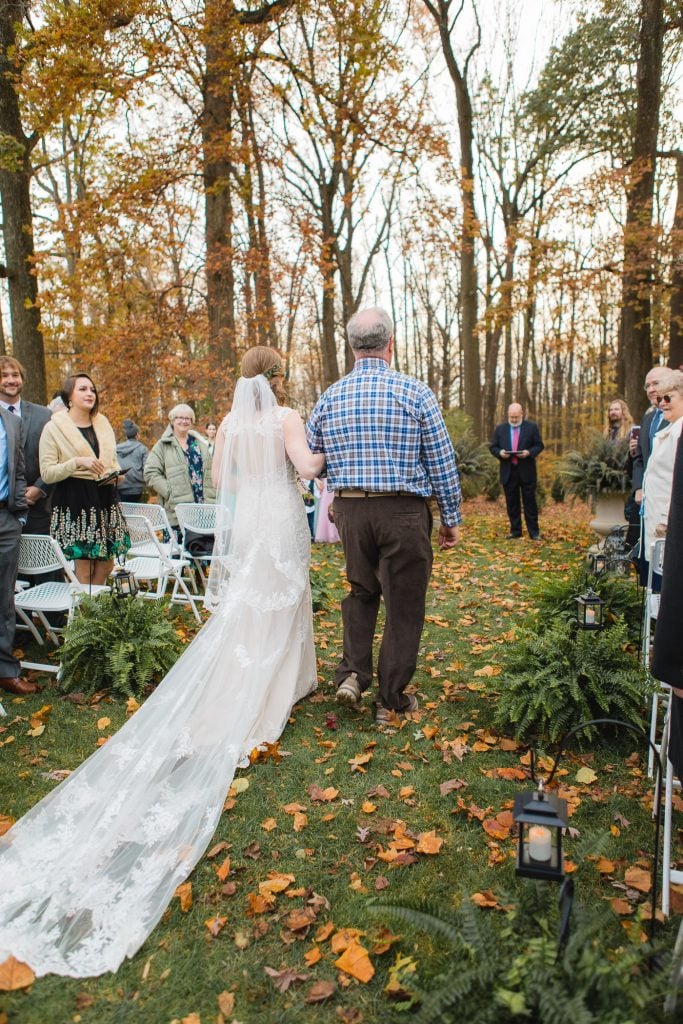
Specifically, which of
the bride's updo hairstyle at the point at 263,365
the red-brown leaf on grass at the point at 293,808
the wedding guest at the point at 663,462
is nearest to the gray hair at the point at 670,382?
the wedding guest at the point at 663,462

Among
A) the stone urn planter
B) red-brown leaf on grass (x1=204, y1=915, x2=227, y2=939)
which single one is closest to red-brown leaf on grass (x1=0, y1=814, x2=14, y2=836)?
red-brown leaf on grass (x1=204, y1=915, x2=227, y2=939)

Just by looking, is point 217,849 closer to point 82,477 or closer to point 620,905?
point 620,905

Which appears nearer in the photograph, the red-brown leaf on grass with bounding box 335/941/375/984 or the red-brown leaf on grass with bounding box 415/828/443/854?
the red-brown leaf on grass with bounding box 335/941/375/984

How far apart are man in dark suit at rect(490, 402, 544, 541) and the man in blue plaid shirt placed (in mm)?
6683

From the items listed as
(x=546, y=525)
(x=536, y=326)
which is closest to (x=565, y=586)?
(x=546, y=525)

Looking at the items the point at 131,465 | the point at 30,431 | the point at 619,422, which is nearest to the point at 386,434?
the point at 30,431

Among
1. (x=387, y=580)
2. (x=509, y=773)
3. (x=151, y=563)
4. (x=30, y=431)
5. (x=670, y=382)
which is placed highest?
(x=670, y=382)

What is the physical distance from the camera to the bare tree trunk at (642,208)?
12.1m

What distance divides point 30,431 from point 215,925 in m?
4.76

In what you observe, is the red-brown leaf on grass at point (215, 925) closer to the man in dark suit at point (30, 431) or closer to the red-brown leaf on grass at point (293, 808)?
the red-brown leaf on grass at point (293, 808)

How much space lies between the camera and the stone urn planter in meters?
10.0

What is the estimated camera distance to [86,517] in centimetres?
580

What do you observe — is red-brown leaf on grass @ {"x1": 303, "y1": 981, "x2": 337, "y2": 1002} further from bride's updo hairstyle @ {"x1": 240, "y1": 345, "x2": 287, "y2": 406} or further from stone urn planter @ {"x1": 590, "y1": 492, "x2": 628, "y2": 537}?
stone urn planter @ {"x1": 590, "y1": 492, "x2": 628, "y2": 537}

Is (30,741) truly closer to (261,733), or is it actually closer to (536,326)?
(261,733)
